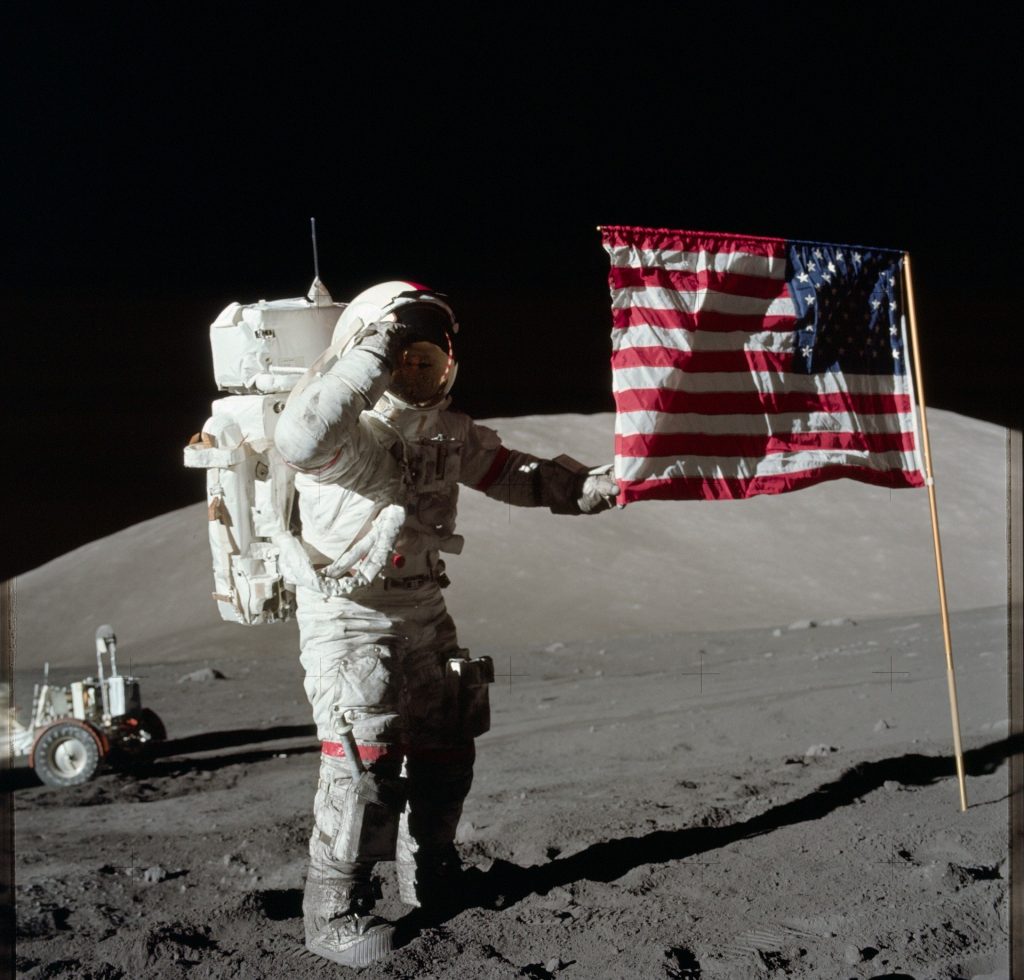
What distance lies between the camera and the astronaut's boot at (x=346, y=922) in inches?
109

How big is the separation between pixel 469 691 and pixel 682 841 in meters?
1.00

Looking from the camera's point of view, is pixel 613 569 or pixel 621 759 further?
pixel 613 569

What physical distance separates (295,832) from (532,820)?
2.67 ft

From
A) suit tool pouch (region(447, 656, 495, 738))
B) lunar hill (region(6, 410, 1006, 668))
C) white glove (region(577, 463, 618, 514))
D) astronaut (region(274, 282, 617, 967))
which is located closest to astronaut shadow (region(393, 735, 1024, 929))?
astronaut (region(274, 282, 617, 967))

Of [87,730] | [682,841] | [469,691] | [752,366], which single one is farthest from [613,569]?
[469,691]

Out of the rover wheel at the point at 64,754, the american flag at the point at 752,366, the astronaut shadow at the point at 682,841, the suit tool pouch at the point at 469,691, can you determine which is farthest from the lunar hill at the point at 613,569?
the suit tool pouch at the point at 469,691

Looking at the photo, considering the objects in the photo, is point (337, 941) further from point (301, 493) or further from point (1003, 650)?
point (1003, 650)

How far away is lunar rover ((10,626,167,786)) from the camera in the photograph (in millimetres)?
4918

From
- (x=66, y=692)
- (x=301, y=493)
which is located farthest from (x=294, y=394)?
(x=66, y=692)

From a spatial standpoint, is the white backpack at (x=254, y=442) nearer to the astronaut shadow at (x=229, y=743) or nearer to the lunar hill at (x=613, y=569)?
the astronaut shadow at (x=229, y=743)

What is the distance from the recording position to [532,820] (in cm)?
392

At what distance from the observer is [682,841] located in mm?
3602

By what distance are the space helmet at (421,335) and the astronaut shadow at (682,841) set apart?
4.45 feet

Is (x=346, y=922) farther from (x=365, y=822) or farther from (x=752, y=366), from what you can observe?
(x=752, y=366)
